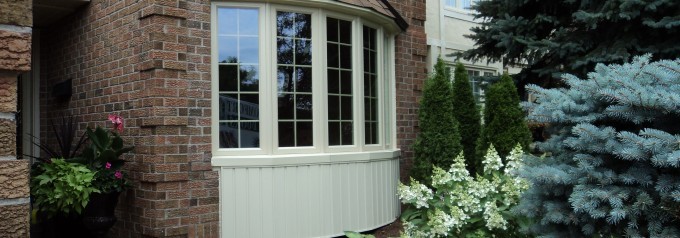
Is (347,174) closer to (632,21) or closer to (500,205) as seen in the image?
(500,205)

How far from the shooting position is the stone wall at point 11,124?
1376 millimetres

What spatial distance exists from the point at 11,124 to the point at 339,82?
4.70 meters

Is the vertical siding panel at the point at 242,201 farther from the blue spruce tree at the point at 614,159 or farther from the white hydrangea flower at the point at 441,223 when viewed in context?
the blue spruce tree at the point at 614,159

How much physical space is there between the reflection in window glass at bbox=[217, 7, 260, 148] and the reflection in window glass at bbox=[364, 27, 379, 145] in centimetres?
151

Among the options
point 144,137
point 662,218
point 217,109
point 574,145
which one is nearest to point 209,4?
point 217,109

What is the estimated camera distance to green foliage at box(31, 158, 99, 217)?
4.76 m

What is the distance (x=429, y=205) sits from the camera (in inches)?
159

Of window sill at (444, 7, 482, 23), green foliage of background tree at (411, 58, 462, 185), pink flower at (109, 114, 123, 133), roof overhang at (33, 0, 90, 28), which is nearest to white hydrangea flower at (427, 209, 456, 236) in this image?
pink flower at (109, 114, 123, 133)

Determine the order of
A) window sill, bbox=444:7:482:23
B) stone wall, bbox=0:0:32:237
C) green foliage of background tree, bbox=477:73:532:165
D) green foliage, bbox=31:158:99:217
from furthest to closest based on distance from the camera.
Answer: window sill, bbox=444:7:482:23, green foliage of background tree, bbox=477:73:532:165, green foliage, bbox=31:158:99:217, stone wall, bbox=0:0:32:237

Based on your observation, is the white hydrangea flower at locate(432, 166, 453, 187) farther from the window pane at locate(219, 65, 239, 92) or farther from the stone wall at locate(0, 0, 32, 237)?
the stone wall at locate(0, 0, 32, 237)

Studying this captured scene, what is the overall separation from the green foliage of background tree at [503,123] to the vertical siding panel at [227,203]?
372 centimetres

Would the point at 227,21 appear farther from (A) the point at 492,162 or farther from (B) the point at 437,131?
(B) the point at 437,131

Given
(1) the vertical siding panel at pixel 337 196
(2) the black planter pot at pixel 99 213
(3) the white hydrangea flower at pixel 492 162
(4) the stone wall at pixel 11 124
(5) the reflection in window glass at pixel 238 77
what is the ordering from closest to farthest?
(4) the stone wall at pixel 11 124, (3) the white hydrangea flower at pixel 492 162, (2) the black planter pot at pixel 99 213, (5) the reflection in window glass at pixel 238 77, (1) the vertical siding panel at pixel 337 196

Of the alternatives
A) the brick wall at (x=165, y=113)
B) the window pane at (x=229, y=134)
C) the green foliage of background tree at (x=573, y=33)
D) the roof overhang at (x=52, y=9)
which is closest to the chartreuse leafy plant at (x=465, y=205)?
the window pane at (x=229, y=134)
